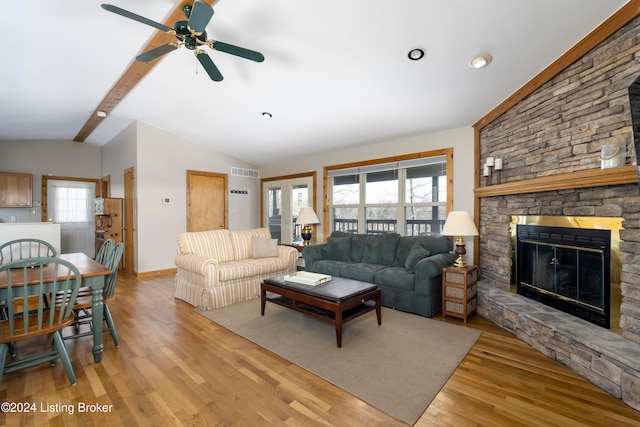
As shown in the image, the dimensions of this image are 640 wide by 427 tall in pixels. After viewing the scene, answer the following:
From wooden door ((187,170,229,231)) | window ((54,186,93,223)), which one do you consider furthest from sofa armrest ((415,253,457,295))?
window ((54,186,93,223))

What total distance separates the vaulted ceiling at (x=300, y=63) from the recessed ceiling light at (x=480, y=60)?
0.15 feet

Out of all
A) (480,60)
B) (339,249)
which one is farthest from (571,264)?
(339,249)

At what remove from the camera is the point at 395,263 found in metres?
4.18

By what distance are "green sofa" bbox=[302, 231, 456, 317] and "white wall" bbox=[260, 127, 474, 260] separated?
0.71 m

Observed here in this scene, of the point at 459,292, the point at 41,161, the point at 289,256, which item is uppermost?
the point at 41,161

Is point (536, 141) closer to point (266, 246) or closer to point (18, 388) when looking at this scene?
point (266, 246)

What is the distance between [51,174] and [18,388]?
22.1ft

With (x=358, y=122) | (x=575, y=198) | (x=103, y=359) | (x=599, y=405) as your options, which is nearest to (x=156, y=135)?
(x=358, y=122)

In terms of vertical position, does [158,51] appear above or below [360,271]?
above

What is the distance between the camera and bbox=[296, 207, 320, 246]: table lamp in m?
5.61

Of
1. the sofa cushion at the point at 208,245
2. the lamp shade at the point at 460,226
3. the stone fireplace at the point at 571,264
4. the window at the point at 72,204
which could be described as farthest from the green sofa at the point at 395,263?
the window at the point at 72,204

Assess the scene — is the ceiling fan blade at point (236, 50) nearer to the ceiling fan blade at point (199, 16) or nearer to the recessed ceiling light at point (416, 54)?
the ceiling fan blade at point (199, 16)

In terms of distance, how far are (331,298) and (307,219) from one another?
9.88 ft

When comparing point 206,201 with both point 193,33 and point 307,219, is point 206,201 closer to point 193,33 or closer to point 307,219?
point 307,219
